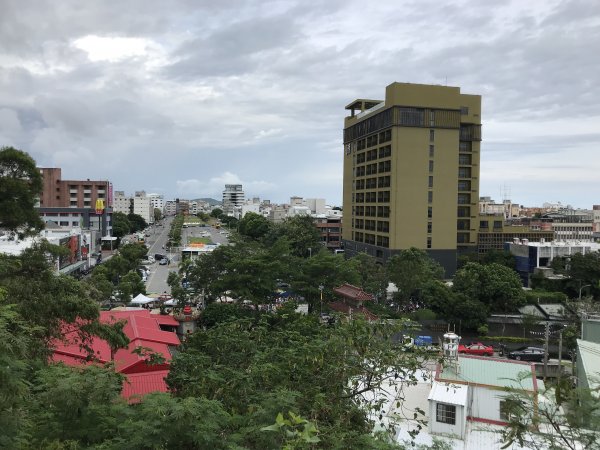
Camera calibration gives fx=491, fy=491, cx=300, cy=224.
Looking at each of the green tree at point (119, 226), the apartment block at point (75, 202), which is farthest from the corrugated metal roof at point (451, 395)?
the green tree at point (119, 226)

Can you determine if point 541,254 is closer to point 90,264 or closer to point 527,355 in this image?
point 527,355

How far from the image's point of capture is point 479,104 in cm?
5522

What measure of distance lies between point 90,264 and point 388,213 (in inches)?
1424

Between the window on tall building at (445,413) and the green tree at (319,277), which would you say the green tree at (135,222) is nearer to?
the green tree at (319,277)

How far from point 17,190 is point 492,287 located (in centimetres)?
2830

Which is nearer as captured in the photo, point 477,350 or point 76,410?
point 76,410

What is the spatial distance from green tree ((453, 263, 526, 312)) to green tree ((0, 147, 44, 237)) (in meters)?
26.0

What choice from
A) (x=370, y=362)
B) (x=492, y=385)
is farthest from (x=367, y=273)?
(x=370, y=362)

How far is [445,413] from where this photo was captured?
14.7 m

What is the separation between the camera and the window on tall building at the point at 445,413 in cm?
1466

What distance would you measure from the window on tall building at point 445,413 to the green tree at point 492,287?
713 inches

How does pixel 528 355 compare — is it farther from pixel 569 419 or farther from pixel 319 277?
pixel 569 419

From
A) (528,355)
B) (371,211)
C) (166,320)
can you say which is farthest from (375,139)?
(166,320)

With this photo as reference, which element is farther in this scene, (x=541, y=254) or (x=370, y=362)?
(x=541, y=254)
